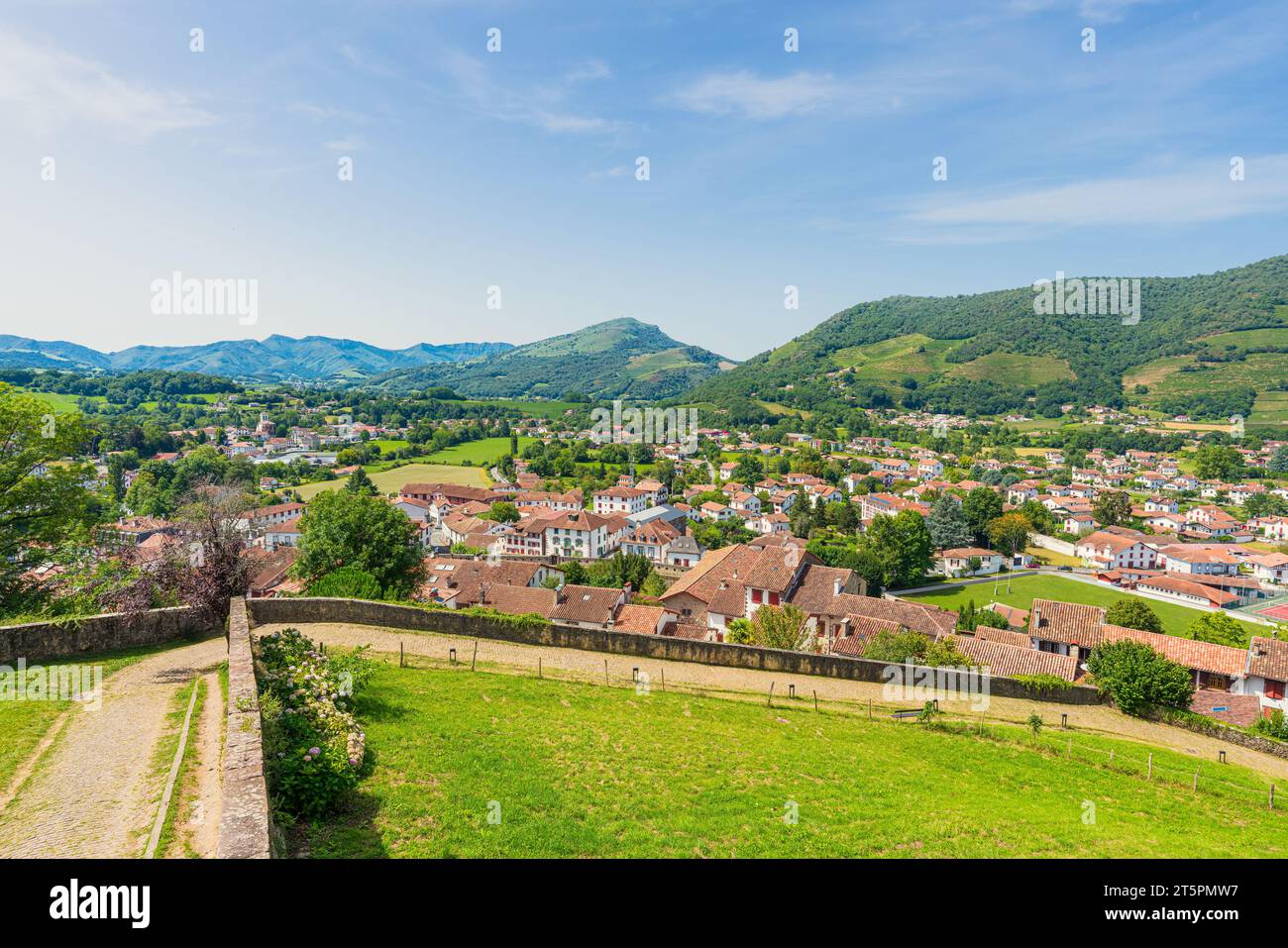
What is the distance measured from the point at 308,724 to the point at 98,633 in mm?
8298

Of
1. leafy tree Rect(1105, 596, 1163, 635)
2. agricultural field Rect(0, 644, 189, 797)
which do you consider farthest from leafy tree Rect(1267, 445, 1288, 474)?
agricultural field Rect(0, 644, 189, 797)

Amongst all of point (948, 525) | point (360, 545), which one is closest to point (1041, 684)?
point (360, 545)

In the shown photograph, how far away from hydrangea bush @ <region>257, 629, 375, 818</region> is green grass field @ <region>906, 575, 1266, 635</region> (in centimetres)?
5485

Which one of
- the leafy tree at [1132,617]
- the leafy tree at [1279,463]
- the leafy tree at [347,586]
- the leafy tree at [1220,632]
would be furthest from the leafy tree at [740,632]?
the leafy tree at [1279,463]

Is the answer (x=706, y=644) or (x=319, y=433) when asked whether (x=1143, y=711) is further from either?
(x=319, y=433)

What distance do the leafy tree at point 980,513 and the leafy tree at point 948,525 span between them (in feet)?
6.90

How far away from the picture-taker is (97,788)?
805 cm

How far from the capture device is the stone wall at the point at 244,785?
5.57m

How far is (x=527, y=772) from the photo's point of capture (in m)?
10.1

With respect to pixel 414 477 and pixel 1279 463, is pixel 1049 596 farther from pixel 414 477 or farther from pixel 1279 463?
pixel 1279 463

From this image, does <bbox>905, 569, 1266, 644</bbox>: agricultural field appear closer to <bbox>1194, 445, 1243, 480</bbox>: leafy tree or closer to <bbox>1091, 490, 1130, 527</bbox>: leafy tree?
<bbox>1091, 490, 1130, 527</bbox>: leafy tree
